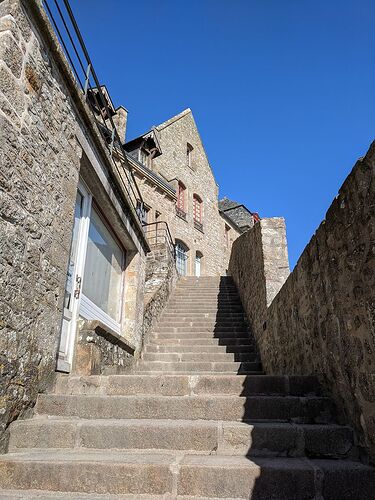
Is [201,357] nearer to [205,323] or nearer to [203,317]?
[205,323]

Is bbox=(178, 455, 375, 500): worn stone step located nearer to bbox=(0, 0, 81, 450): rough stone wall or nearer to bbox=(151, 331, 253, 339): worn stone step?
bbox=(0, 0, 81, 450): rough stone wall

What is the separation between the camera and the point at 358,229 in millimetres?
2080

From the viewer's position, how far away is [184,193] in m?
18.0

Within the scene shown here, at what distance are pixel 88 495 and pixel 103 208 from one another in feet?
10.4

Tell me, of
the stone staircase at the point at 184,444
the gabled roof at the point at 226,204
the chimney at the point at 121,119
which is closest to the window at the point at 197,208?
the chimney at the point at 121,119

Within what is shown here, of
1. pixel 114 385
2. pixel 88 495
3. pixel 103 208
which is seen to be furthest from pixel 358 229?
pixel 103 208

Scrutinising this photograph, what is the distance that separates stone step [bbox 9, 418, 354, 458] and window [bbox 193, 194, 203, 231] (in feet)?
52.2

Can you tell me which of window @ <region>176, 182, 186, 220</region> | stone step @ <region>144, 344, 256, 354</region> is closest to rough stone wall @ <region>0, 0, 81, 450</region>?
stone step @ <region>144, 344, 256, 354</region>

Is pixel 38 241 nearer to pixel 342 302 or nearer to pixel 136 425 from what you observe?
pixel 136 425

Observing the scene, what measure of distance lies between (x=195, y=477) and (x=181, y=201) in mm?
16337

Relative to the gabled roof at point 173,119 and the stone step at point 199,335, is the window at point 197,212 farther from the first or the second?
the stone step at point 199,335

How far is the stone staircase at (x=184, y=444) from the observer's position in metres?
1.73

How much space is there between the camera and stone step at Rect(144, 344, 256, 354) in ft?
19.4

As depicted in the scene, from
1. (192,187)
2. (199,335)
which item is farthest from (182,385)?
(192,187)
